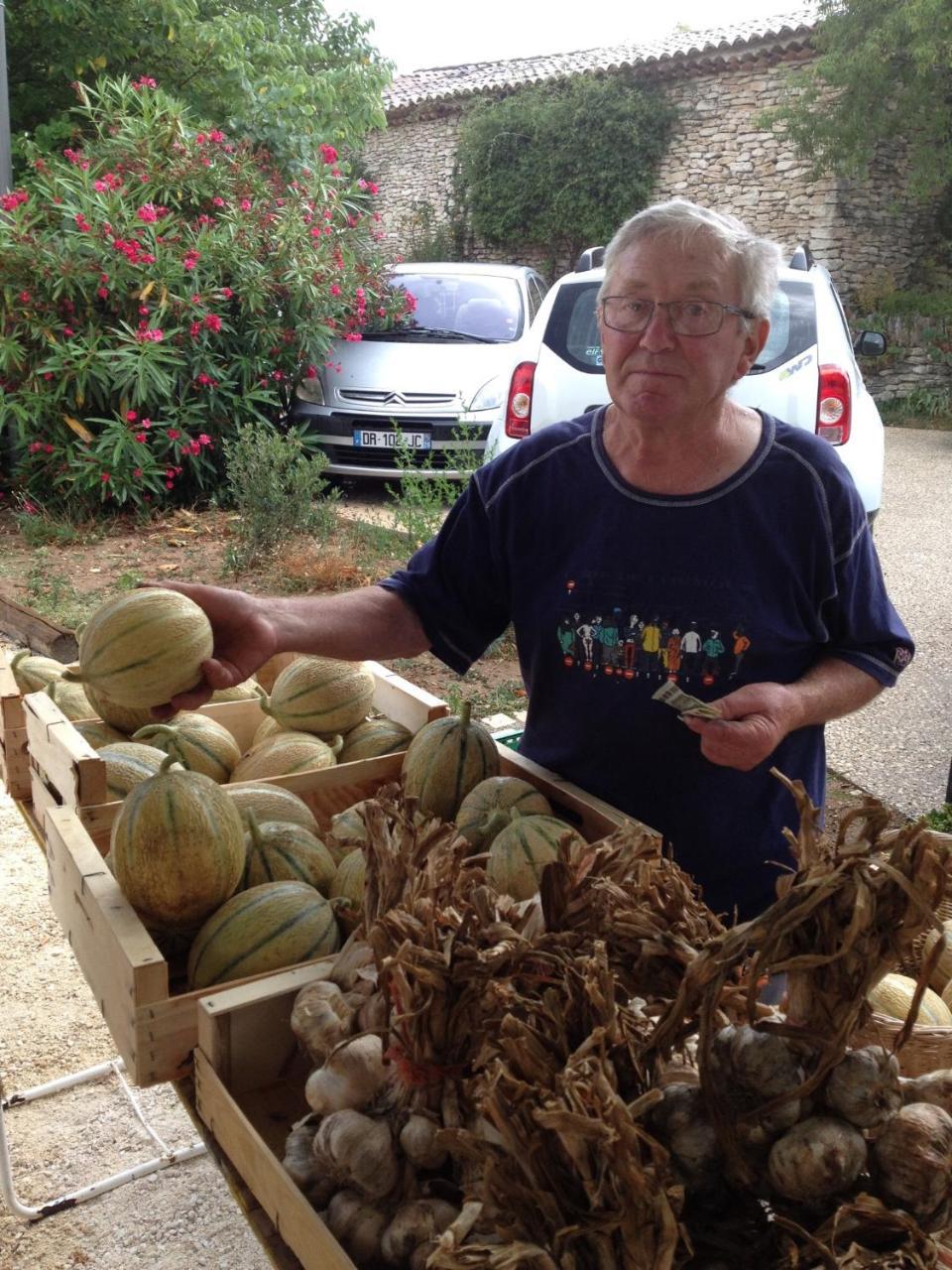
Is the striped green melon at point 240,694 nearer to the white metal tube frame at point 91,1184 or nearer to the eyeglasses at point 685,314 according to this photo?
the white metal tube frame at point 91,1184

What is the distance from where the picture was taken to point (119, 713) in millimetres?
2260

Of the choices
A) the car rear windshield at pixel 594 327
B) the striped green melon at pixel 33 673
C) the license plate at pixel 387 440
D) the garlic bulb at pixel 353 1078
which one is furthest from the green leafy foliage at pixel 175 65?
the garlic bulb at pixel 353 1078

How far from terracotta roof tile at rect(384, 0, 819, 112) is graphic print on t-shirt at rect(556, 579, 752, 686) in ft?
64.6

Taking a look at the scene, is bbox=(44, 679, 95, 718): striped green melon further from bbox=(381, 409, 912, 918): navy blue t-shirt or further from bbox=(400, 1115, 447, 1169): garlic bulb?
bbox=(400, 1115, 447, 1169): garlic bulb

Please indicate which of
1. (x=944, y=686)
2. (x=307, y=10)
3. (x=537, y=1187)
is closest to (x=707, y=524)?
(x=537, y=1187)

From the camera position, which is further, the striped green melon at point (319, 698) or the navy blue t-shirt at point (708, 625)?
the striped green melon at point (319, 698)

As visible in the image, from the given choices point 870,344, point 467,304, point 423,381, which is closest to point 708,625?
point 870,344

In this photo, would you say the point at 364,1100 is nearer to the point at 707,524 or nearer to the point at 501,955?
the point at 501,955

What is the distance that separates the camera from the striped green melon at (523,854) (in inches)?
61.4

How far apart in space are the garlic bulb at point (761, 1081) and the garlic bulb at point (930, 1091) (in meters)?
0.11

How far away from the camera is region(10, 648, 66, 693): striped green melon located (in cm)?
259

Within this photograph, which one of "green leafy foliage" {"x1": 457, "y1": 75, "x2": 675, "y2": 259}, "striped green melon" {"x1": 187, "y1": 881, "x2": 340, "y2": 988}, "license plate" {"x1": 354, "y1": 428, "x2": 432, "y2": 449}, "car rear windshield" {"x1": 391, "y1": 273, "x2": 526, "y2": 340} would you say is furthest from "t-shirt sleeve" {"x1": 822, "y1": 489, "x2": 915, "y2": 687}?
"green leafy foliage" {"x1": 457, "y1": 75, "x2": 675, "y2": 259}

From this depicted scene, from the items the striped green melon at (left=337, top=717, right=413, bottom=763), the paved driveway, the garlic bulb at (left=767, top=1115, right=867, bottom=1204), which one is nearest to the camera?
the garlic bulb at (left=767, top=1115, right=867, bottom=1204)

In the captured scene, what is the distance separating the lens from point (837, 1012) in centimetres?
90
